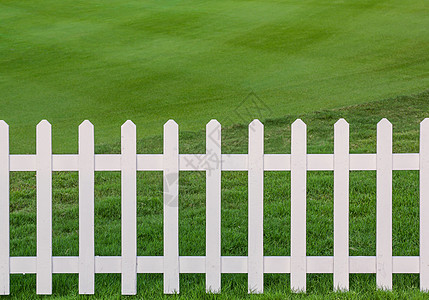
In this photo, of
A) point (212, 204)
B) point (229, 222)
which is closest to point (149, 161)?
point (212, 204)

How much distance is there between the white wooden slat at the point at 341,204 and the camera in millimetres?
4352

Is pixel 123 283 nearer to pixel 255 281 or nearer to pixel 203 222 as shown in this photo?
pixel 255 281

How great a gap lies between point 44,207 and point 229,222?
2.02 m

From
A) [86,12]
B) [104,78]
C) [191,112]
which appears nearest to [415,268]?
[191,112]

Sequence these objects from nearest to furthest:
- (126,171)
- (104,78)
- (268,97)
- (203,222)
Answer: (126,171), (203,222), (268,97), (104,78)

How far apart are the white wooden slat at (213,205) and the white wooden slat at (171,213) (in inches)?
3.6

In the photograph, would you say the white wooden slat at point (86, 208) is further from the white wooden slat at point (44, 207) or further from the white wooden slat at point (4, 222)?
the white wooden slat at point (4, 222)

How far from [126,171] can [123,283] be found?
78cm

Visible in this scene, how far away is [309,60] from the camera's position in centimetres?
1731

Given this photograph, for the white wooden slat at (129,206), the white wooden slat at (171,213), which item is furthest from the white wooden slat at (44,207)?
the white wooden slat at (171,213)

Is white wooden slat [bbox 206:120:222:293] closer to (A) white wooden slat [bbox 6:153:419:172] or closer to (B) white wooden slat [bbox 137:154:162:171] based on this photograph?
(A) white wooden slat [bbox 6:153:419:172]

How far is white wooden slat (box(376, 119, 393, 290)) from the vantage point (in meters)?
4.42

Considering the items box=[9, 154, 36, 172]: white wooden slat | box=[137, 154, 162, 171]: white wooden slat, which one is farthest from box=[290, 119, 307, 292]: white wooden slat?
box=[9, 154, 36, 172]: white wooden slat

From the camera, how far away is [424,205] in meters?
4.52
